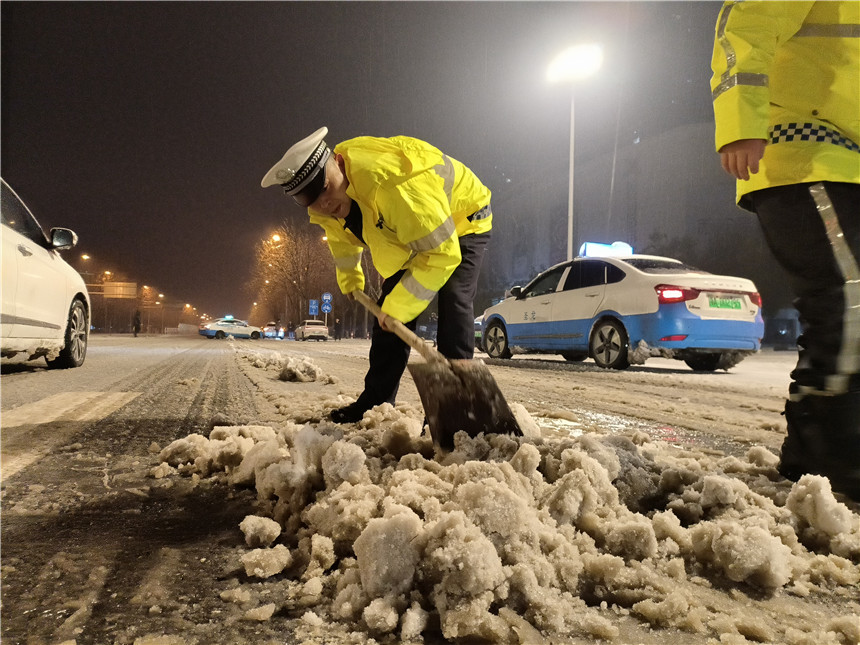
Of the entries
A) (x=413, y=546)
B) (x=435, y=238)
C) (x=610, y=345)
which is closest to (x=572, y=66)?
(x=610, y=345)

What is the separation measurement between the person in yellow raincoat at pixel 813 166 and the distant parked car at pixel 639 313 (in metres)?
4.77

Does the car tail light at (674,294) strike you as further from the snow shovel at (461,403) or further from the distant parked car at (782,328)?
the distant parked car at (782,328)

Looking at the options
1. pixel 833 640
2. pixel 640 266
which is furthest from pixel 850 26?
pixel 640 266

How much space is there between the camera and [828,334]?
179 cm

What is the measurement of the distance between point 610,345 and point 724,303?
160cm

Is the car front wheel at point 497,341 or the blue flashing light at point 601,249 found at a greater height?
the blue flashing light at point 601,249

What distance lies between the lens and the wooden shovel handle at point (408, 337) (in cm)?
228

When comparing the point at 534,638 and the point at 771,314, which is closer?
the point at 534,638

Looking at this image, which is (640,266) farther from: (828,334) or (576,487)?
(576,487)

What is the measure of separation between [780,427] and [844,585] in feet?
7.48

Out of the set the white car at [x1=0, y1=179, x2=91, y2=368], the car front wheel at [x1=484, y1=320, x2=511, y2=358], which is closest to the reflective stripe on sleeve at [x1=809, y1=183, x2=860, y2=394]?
the white car at [x1=0, y1=179, x2=91, y2=368]

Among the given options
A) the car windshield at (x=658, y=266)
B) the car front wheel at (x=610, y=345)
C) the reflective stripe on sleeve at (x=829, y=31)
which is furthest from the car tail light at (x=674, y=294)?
the reflective stripe on sleeve at (x=829, y=31)

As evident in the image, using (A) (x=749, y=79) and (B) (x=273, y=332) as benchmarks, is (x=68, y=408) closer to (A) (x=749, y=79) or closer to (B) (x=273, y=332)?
(A) (x=749, y=79)

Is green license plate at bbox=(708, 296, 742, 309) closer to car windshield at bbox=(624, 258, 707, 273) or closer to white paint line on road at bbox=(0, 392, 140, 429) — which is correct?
car windshield at bbox=(624, 258, 707, 273)
